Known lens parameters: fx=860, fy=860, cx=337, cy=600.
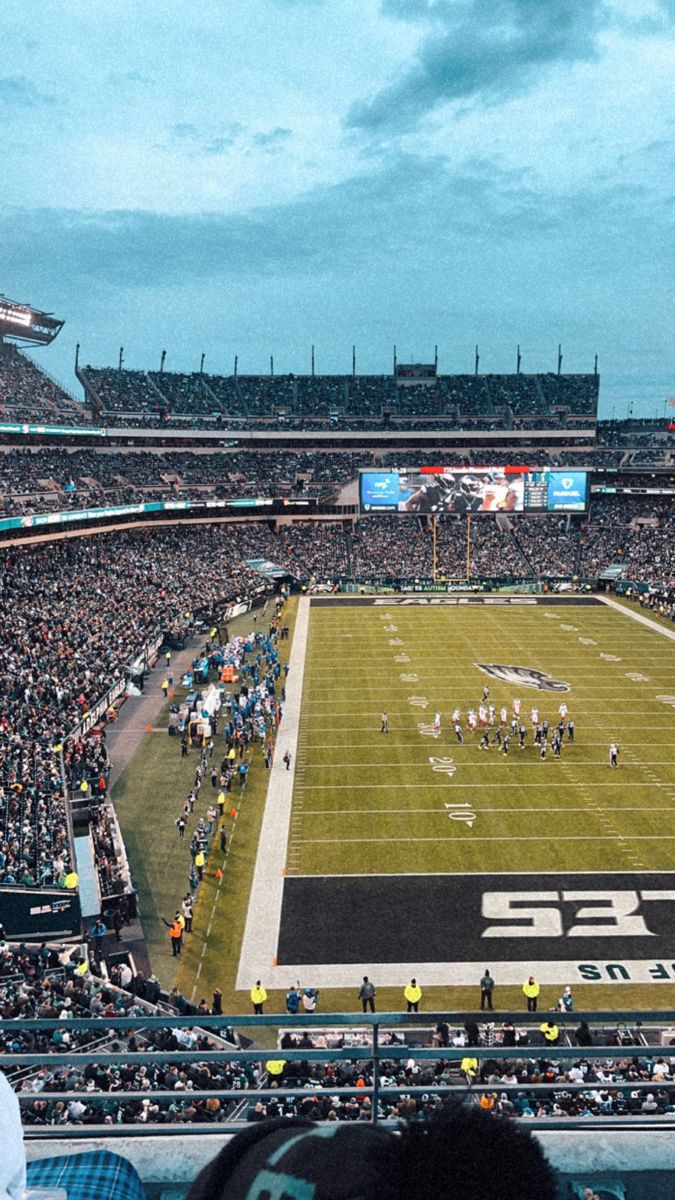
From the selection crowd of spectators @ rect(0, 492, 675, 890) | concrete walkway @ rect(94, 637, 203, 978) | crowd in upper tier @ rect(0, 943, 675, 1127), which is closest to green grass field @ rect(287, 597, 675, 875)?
concrete walkway @ rect(94, 637, 203, 978)

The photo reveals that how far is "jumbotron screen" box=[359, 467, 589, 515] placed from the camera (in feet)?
205

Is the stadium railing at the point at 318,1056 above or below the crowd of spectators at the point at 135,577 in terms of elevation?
above

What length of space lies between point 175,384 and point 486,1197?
91572mm

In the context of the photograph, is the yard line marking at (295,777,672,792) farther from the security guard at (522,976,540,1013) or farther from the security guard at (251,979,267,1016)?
the security guard at (251,979,267,1016)

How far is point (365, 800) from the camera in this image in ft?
77.0

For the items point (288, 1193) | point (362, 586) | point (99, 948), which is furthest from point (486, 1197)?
point (362, 586)

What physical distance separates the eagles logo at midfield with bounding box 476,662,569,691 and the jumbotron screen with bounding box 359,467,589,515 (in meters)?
26.2

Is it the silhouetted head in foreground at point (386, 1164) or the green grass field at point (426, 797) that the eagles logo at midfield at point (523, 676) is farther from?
the silhouetted head in foreground at point (386, 1164)

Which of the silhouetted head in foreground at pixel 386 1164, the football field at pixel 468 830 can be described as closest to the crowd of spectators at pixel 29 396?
the football field at pixel 468 830

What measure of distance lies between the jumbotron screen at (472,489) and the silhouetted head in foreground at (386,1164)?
6163 centimetres

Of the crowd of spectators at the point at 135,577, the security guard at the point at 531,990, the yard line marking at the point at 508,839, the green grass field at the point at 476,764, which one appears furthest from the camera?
the yard line marking at the point at 508,839

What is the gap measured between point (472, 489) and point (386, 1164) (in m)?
62.4

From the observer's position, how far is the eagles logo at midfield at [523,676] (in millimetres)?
34625

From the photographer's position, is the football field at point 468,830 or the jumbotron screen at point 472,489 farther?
the jumbotron screen at point 472,489
